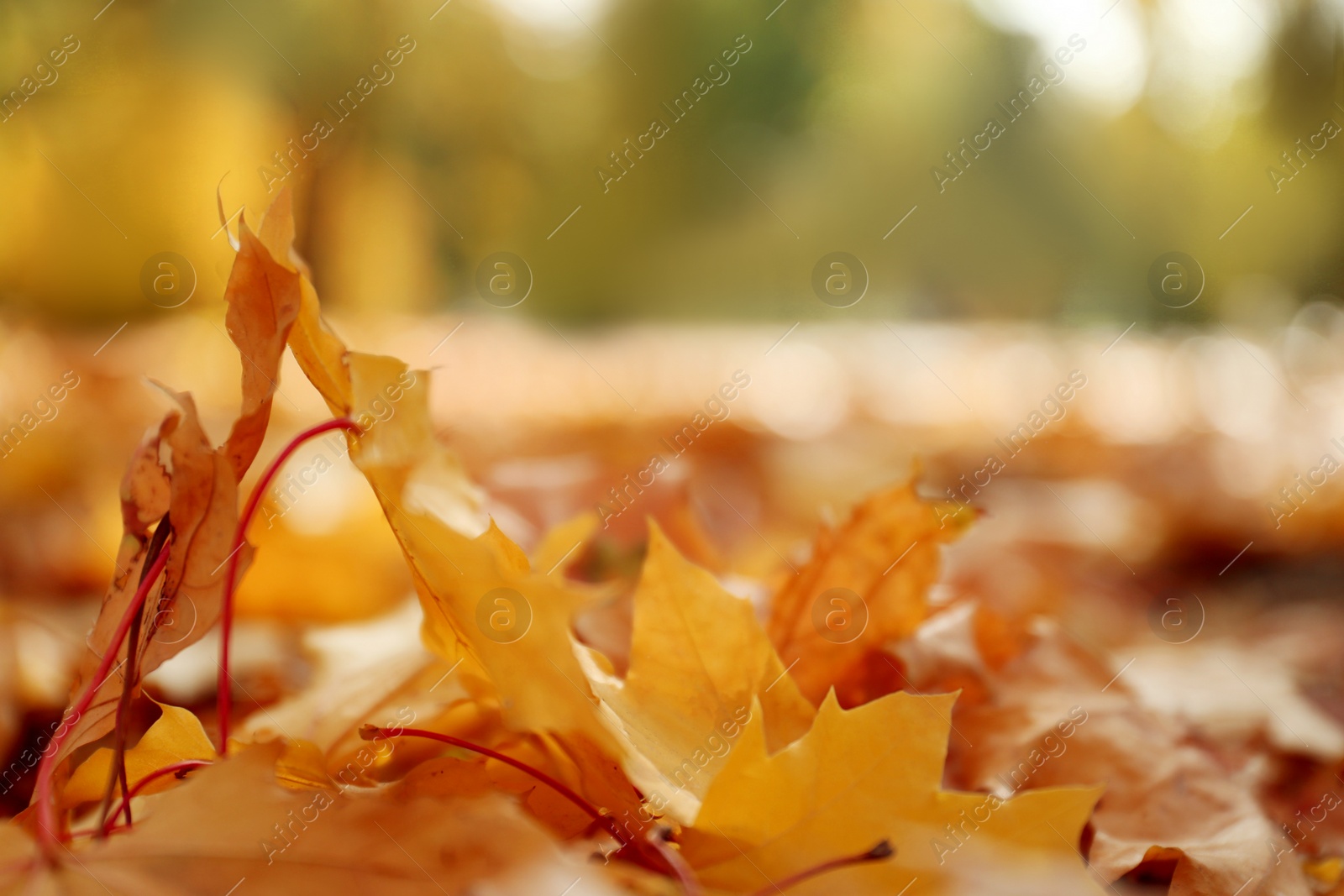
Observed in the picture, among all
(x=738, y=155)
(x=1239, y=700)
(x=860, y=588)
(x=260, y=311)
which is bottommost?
(x=1239, y=700)

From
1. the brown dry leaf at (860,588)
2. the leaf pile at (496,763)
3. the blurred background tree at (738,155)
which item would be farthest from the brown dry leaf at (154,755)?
the blurred background tree at (738,155)

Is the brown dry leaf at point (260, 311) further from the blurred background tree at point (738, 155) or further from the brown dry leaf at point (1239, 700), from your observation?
the blurred background tree at point (738, 155)

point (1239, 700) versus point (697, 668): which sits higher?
point (697, 668)

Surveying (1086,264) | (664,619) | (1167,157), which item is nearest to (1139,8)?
(1167,157)

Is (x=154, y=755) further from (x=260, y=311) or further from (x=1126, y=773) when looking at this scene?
A: (x=1126, y=773)

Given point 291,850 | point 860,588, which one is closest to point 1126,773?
point 860,588

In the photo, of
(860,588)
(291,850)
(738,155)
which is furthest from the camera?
(738,155)
